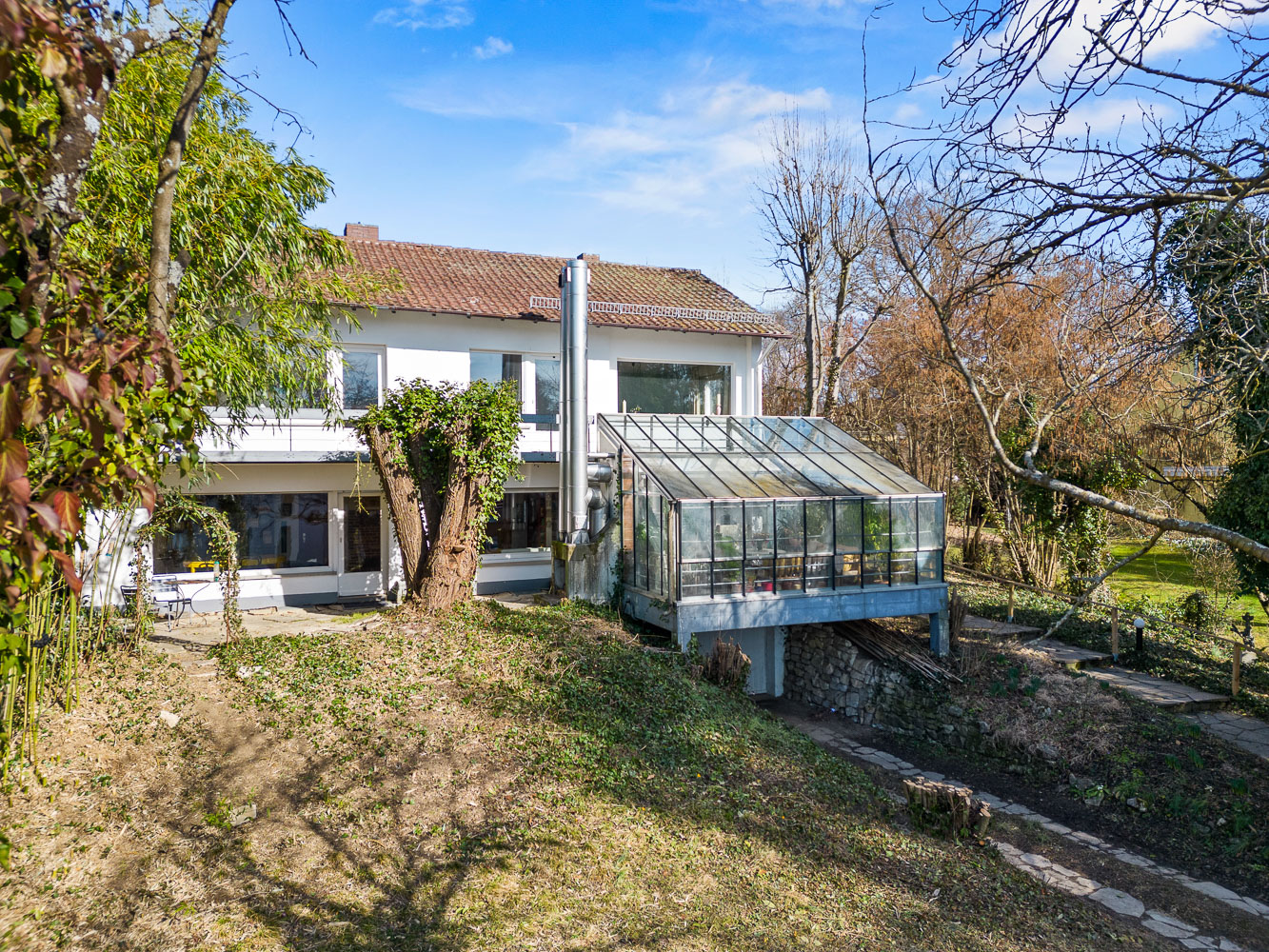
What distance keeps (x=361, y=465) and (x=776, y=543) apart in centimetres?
759

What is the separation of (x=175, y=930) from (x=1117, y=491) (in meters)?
18.1

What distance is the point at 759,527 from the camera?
12.2 meters

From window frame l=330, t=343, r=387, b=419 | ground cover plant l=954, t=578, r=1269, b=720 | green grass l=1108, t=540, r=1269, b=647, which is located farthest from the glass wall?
green grass l=1108, t=540, r=1269, b=647

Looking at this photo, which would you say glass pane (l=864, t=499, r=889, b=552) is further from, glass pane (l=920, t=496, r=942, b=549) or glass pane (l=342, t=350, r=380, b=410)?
glass pane (l=342, t=350, r=380, b=410)

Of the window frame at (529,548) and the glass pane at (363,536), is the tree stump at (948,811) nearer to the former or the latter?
the window frame at (529,548)

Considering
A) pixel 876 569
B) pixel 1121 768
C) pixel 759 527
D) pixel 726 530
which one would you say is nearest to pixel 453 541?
pixel 726 530

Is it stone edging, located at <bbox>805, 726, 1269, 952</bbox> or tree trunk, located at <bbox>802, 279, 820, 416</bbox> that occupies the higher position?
tree trunk, located at <bbox>802, 279, 820, 416</bbox>

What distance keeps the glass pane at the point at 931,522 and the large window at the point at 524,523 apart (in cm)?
733

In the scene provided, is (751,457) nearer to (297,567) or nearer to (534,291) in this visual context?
(534,291)

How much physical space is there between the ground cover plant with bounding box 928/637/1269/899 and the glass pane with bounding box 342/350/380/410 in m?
11.5

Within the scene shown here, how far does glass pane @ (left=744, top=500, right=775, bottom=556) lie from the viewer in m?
12.1

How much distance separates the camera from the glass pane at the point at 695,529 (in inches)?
462

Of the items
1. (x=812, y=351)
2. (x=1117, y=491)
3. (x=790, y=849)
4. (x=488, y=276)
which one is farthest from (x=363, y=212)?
(x=1117, y=491)

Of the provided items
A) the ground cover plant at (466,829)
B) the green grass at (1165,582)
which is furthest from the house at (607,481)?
the green grass at (1165,582)
